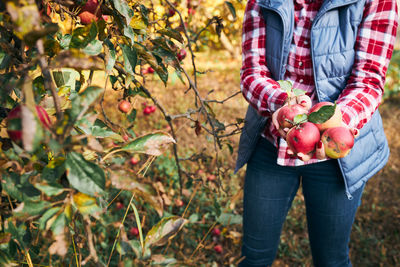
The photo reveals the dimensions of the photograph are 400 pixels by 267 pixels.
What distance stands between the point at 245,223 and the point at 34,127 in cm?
120

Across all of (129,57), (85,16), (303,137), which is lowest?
(303,137)

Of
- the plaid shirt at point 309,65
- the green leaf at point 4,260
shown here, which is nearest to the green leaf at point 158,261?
the green leaf at point 4,260

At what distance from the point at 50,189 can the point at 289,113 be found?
66 centimetres

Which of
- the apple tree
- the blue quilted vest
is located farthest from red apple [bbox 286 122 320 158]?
the apple tree

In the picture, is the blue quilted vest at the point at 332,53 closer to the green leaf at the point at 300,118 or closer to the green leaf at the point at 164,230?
the green leaf at the point at 300,118

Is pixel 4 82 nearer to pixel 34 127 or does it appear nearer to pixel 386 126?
pixel 34 127

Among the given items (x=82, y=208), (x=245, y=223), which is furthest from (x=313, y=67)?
(x=82, y=208)

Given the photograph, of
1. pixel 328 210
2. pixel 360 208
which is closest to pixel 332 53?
pixel 328 210

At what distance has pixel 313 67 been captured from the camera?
3.78ft

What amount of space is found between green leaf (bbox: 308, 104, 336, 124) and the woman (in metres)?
0.19

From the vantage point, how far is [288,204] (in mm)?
1439

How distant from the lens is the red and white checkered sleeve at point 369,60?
105 cm

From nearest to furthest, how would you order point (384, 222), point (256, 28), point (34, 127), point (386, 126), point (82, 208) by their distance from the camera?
point (34, 127), point (82, 208), point (256, 28), point (384, 222), point (386, 126)

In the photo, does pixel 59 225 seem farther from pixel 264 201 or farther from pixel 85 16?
pixel 264 201
